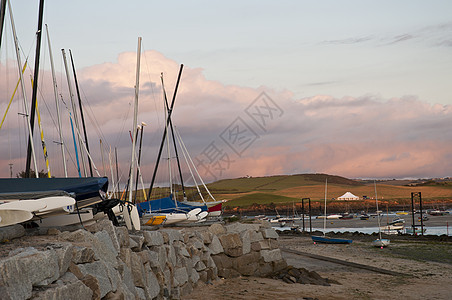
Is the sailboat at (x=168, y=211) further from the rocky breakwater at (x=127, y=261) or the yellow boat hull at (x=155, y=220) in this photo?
the rocky breakwater at (x=127, y=261)

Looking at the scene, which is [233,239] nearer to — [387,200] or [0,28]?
[0,28]

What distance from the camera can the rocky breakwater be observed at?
716cm

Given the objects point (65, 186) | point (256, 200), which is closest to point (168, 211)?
point (65, 186)

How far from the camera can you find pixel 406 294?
18875 mm

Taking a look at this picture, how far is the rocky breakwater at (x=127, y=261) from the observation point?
7164 mm

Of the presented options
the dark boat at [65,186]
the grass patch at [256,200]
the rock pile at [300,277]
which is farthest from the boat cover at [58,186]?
the grass patch at [256,200]

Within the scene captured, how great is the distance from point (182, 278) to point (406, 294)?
865 centimetres

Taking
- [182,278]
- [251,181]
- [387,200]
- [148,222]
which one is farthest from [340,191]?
[182,278]

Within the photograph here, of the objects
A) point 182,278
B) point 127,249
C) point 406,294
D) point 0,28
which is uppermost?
point 0,28

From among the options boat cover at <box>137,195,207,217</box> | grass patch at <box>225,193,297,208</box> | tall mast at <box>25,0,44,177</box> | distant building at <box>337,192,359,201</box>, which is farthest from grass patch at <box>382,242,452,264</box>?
distant building at <box>337,192,359,201</box>

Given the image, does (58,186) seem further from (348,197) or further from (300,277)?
(348,197)

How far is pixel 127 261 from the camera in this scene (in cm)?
1108

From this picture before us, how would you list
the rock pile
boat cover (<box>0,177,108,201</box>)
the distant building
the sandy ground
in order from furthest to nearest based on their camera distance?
the distant building < the rock pile < the sandy ground < boat cover (<box>0,177,108,201</box>)

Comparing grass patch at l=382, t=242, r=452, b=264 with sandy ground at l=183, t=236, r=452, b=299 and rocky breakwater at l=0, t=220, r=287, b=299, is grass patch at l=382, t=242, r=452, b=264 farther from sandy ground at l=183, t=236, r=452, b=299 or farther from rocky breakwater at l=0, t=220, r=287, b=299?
rocky breakwater at l=0, t=220, r=287, b=299
